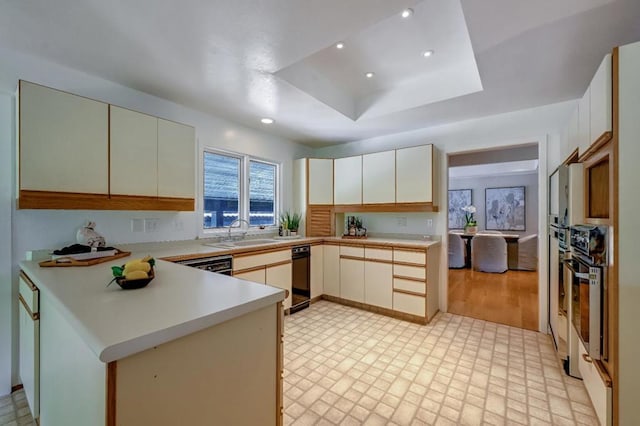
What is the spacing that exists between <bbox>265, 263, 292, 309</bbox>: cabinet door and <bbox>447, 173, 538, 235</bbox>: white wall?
6.14 m

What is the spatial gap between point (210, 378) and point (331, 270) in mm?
2949

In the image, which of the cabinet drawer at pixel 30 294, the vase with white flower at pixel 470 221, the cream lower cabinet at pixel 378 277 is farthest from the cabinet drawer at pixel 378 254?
the vase with white flower at pixel 470 221

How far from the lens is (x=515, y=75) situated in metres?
2.20

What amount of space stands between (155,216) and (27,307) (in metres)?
1.17

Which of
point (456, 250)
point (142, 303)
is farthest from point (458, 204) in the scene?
point (142, 303)

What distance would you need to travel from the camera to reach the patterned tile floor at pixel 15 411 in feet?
5.49

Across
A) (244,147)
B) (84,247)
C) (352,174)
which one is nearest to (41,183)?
(84,247)

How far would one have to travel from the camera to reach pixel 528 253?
18.9ft

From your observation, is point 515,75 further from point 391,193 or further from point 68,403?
point 68,403

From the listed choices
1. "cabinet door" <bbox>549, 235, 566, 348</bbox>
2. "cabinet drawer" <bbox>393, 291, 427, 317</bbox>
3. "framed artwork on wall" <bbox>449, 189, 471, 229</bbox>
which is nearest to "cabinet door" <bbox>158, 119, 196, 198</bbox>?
"cabinet drawer" <bbox>393, 291, 427, 317</bbox>

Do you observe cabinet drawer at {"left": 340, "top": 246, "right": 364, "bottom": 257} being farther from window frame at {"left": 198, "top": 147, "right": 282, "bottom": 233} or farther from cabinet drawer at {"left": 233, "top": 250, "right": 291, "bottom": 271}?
window frame at {"left": 198, "top": 147, "right": 282, "bottom": 233}

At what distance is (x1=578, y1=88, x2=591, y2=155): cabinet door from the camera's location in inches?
62.5

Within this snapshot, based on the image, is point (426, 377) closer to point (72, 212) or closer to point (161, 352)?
point (161, 352)

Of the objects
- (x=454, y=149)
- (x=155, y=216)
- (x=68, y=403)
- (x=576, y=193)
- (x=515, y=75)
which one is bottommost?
(x=68, y=403)
